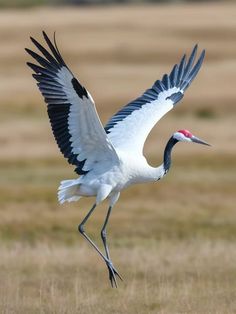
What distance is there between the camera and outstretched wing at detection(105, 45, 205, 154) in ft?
39.2

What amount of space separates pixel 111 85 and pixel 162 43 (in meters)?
9.99

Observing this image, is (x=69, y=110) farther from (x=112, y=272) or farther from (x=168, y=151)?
(x=112, y=272)

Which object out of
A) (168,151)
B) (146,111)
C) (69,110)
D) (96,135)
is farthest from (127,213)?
(69,110)

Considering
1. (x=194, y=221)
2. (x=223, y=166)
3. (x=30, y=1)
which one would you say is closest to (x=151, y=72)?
(x=223, y=166)

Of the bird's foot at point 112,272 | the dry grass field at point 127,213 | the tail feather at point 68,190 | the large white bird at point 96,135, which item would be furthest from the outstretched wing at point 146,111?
the dry grass field at point 127,213

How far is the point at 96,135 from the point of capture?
425 inches

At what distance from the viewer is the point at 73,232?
16.0 m

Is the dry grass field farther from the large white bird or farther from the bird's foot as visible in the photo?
the large white bird

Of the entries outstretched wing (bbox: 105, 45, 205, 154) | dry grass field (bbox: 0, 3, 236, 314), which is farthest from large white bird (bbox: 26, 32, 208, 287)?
dry grass field (bbox: 0, 3, 236, 314)

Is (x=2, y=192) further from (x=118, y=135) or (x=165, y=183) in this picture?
(x=118, y=135)

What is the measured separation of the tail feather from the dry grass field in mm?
933

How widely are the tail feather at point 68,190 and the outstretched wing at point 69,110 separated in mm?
324

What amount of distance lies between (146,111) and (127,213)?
504 cm

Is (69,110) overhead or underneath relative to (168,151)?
overhead
